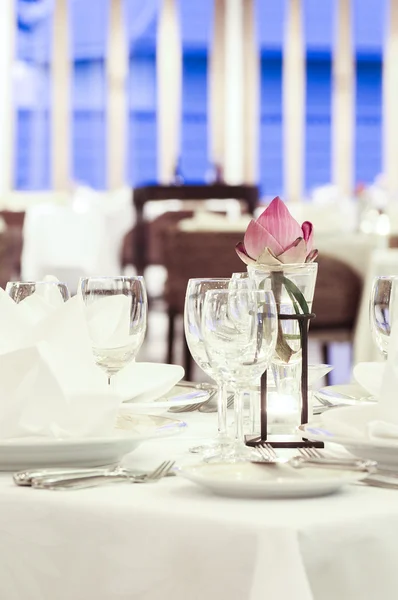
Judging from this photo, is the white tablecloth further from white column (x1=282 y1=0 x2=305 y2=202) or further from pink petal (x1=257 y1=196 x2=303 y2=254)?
white column (x1=282 y1=0 x2=305 y2=202)

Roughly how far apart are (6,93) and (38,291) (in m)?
12.0

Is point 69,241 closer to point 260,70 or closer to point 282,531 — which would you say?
point 282,531

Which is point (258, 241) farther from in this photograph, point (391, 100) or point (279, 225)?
point (391, 100)

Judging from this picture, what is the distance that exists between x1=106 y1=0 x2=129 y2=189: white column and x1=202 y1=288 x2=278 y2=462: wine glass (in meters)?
11.9

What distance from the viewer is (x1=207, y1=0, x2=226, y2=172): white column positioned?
12.7 meters

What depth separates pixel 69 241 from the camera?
21.3ft

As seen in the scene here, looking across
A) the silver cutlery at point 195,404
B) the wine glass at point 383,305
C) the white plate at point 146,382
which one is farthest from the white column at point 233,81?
the wine glass at point 383,305

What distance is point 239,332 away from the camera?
3.10ft

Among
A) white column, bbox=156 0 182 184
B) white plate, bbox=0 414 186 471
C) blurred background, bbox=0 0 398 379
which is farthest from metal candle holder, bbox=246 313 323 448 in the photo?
white column, bbox=156 0 182 184

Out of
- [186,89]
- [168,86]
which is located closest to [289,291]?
[168,86]

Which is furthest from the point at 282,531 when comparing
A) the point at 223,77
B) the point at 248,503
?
the point at 223,77

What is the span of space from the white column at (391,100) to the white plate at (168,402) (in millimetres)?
11780

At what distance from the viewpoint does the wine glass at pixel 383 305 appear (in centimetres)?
112

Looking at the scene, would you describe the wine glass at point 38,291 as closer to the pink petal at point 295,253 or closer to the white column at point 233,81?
the pink petal at point 295,253
